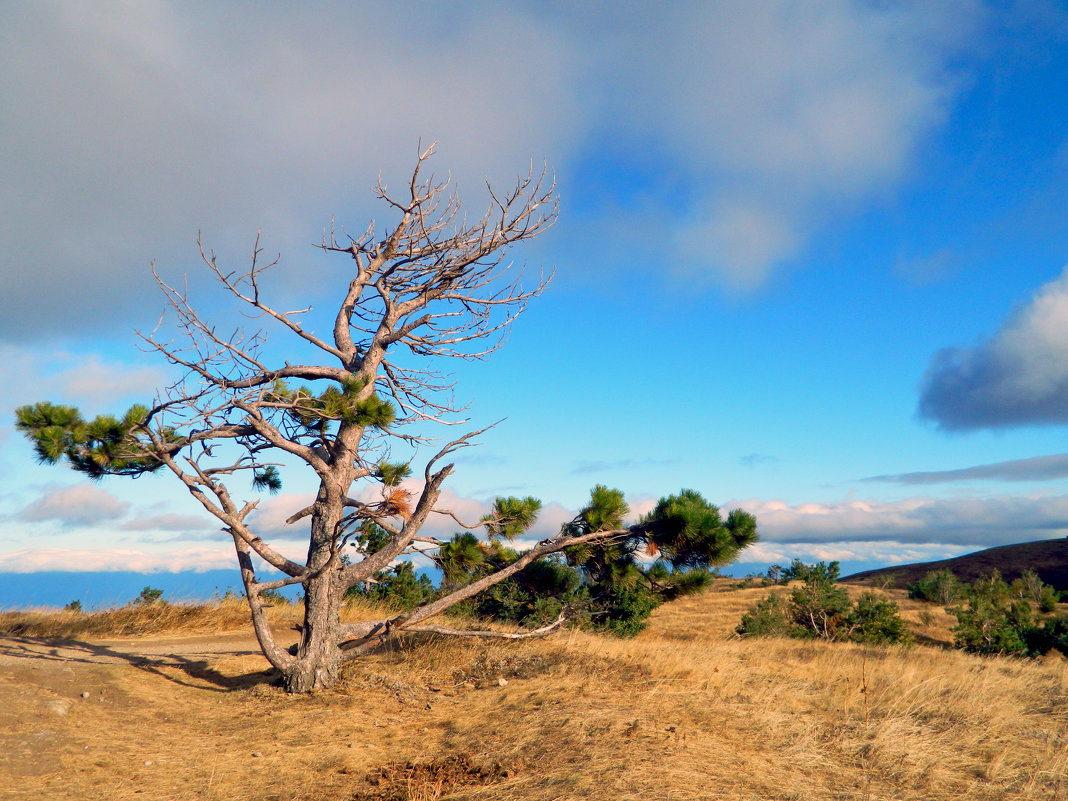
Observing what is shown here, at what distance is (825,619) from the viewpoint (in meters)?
17.6

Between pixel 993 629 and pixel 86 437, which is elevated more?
pixel 86 437

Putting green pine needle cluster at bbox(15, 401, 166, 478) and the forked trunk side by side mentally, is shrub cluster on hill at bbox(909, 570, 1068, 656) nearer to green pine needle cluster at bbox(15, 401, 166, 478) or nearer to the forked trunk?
the forked trunk

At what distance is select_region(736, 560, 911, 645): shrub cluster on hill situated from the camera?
16594mm

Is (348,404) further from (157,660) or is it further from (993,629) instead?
(993,629)

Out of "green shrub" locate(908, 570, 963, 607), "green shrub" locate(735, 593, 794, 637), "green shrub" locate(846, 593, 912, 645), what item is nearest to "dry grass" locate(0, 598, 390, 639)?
"green shrub" locate(735, 593, 794, 637)

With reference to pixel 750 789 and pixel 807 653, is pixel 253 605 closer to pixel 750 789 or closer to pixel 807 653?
pixel 750 789

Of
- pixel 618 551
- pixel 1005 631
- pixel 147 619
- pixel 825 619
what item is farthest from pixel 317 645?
pixel 1005 631

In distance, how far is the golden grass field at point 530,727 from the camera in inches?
205

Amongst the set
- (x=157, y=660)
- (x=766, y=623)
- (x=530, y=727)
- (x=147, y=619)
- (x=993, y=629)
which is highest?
(x=147, y=619)

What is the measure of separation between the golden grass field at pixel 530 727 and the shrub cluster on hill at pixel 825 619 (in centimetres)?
608

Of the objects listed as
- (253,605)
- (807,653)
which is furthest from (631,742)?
(807,653)

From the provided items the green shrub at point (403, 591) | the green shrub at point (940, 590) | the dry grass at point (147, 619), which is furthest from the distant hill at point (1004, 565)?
the dry grass at point (147, 619)

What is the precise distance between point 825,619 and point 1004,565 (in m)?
45.3

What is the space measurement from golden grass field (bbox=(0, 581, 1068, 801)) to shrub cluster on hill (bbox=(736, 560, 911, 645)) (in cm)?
608
